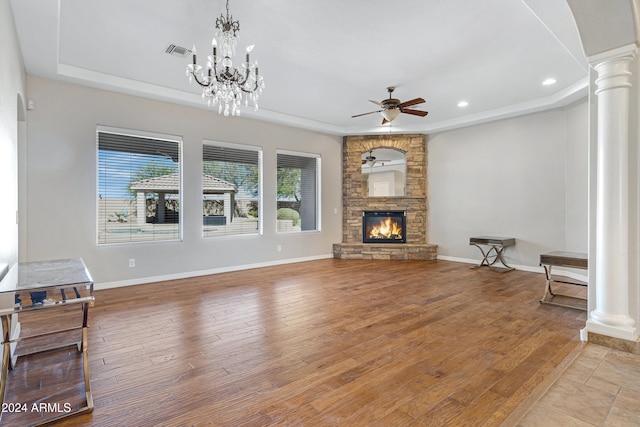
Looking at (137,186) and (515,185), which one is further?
(515,185)

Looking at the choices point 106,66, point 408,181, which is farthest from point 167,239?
point 408,181

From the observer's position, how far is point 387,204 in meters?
7.23

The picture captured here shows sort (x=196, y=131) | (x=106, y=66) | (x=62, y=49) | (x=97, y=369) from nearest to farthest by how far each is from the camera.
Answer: (x=97, y=369) → (x=62, y=49) → (x=106, y=66) → (x=196, y=131)

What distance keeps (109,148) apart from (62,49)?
139cm

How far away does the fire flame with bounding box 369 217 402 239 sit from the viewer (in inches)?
286

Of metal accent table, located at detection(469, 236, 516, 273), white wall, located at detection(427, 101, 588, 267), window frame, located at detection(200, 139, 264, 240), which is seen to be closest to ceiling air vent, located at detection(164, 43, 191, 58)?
window frame, located at detection(200, 139, 264, 240)

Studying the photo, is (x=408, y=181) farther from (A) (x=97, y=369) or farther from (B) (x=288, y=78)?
(A) (x=97, y=369)

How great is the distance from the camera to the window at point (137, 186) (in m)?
4.56

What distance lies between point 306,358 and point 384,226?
5245 millimetres

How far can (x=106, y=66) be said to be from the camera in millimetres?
3986

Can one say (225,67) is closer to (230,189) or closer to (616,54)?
(230,189)

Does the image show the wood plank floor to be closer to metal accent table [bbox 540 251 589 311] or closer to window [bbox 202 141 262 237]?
metal accent table [bbox 540 251 589 311]

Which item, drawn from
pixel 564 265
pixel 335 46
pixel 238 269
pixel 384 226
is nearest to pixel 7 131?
pixel 335 46

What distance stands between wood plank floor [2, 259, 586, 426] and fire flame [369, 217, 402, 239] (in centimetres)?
294
